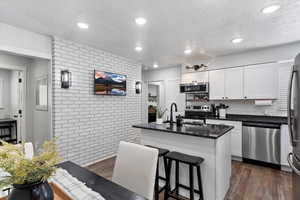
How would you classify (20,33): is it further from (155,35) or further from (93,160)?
(93,160)

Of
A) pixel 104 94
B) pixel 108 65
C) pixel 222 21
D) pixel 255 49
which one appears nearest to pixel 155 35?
pixel 222 21

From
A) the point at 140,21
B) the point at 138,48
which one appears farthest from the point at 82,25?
the point at 138,48

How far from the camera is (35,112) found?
372 centimetres

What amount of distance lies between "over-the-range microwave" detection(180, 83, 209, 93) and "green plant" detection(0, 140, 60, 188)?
414 centimetres

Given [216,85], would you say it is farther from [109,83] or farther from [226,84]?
[109,83]

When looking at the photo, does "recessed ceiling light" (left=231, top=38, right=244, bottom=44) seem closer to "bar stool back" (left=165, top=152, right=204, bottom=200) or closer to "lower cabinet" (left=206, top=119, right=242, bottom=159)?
"lower cabinet" (left=206, top=119, right=242, bottom=159)

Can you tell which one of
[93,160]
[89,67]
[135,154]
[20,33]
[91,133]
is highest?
[20,33]

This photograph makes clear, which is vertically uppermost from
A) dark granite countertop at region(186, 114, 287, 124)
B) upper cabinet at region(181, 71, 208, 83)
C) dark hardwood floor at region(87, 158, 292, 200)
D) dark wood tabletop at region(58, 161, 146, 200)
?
upper cabinet at region(181, 71, 208, 83)

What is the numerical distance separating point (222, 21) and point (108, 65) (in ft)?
8.65

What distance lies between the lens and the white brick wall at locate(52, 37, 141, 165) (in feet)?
9.62

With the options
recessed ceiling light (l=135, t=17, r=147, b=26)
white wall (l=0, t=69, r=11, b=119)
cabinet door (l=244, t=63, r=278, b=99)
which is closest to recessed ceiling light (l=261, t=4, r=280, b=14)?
recessed ceiling light (l=135, t=17, r=147, b=26)

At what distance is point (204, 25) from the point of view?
250 centimetres

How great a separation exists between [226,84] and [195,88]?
828mm

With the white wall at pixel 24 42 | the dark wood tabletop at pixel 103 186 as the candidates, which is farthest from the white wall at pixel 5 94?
the dark wood tabletop at pixel 103 186
